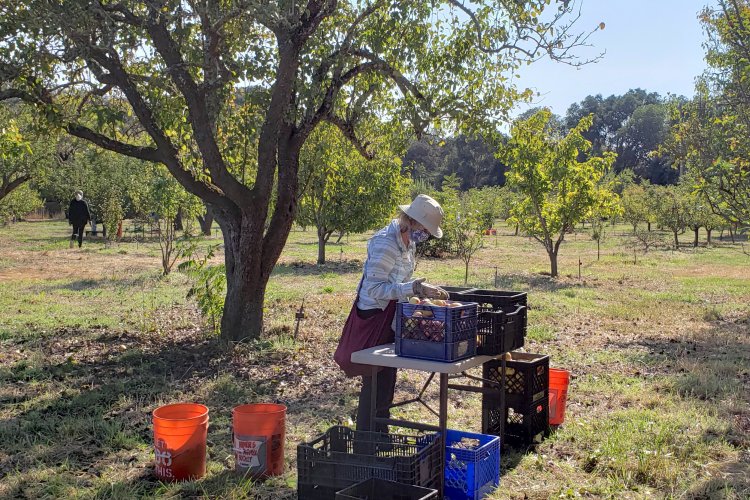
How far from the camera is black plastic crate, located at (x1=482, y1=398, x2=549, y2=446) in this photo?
18.1 feet

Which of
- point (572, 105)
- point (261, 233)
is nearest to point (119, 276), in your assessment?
point (261, 233)

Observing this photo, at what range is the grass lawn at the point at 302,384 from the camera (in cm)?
482

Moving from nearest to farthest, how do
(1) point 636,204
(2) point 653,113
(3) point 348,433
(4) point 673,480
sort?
1. (3) point 348,433
2. (4) point 673,480
3. (1) point 636,204
4. (2) point 653,113

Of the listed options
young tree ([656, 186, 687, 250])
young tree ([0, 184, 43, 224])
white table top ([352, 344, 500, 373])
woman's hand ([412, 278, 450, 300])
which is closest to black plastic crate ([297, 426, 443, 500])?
white table top ([352, 344, 500, 373])

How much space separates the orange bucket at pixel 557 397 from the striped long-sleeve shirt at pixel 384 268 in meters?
2.20

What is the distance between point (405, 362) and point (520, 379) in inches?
69.7

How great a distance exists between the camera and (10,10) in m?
7.28

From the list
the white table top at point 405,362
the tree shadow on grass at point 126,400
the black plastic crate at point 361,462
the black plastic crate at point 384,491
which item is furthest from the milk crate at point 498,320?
the tree shadow on grass at point 126,400

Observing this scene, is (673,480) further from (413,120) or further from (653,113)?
(653,113)

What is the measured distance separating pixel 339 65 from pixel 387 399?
15.2 ft

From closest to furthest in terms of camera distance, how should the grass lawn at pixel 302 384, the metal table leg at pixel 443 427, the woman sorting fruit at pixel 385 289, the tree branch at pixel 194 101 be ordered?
the metal table leg at pixel 443 427, the woman sorting fruit at pixel 385 289, the grass lawn at pixel 302 384, the tree branch at pixel 194 101

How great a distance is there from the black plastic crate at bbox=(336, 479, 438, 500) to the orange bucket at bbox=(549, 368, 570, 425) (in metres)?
2.78

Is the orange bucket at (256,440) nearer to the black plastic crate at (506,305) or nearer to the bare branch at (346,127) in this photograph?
the black plastic crate at (506,305)

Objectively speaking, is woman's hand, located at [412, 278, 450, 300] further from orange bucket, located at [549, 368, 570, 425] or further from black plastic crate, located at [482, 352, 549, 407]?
orange bucket, located at [549, 368, 570, 425]
